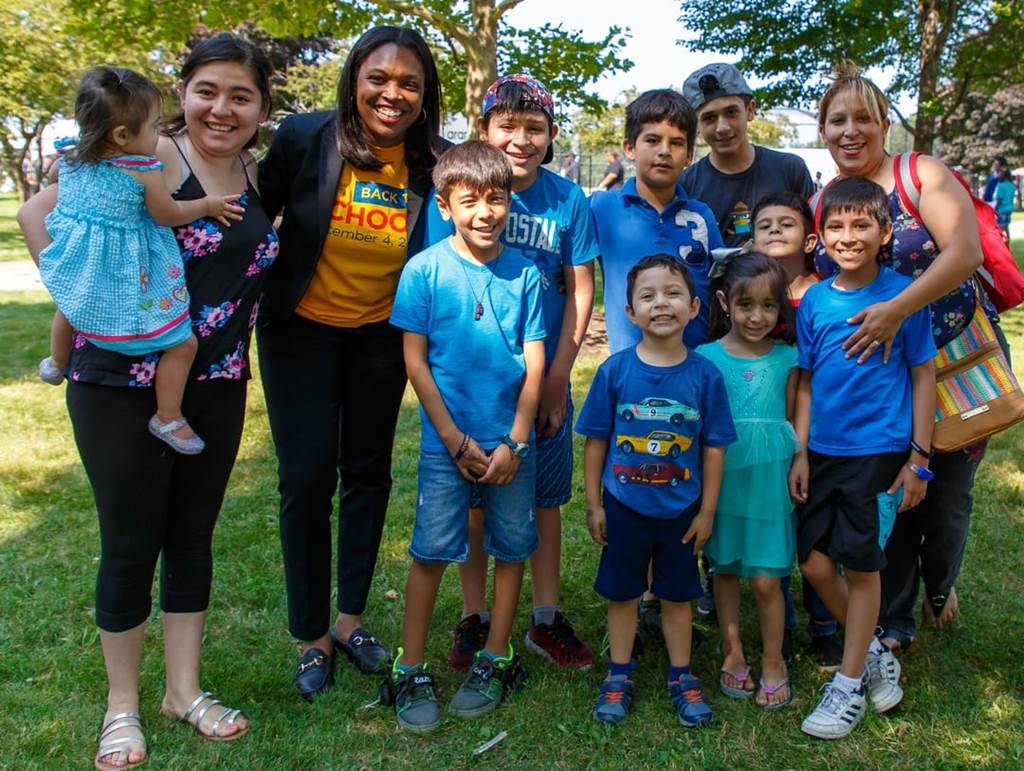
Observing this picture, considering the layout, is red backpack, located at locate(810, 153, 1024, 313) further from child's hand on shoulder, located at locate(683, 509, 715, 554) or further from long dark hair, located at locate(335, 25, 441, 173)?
long dark hair, located at locate(335, 25, 441, 173)

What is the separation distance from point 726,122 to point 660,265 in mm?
994

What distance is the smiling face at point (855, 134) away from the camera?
9.53 feet

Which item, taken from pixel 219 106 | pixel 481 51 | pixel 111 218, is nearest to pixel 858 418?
pixel 219 106

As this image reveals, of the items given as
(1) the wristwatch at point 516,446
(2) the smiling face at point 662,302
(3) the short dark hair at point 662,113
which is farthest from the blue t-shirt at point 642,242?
(1) the wristwatch at point 516,446

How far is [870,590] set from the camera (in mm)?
2875

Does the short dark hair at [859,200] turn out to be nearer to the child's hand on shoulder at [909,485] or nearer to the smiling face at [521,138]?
the child's hand on shoulder at [909,485]

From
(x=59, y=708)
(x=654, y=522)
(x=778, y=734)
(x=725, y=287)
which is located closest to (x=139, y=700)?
(x=59, y=708)

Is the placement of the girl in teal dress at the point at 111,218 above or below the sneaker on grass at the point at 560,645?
above

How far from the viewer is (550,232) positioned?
299 cm

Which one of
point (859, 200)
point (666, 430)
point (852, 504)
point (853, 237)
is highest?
point (859, 200)

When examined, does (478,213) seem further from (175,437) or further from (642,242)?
(175,437)

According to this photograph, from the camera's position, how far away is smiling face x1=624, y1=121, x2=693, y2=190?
3.05 m

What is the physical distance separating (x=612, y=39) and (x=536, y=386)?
6.54 m

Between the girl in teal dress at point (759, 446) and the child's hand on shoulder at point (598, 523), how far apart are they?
1.31 feet
